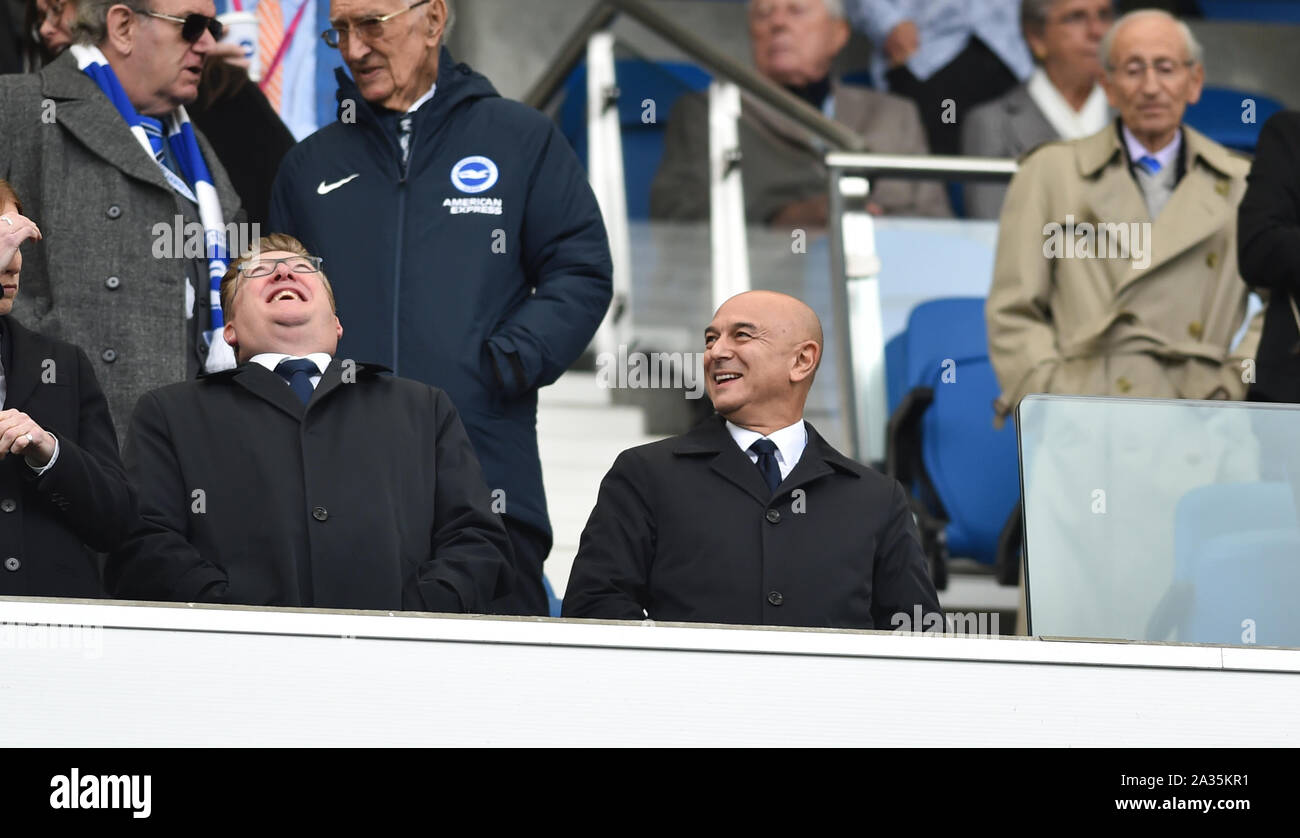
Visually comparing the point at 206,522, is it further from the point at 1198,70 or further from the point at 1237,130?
the point at 1237,130

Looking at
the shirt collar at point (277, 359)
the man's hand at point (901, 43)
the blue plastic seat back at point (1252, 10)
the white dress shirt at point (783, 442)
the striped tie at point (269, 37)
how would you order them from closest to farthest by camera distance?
the shirt collar at point (277, 359)
the white dress shirt at point (783, 442)
the striped tie at point (269, 37)
the man's hand at point (901, 43)
the blue plastic seat back at point (1252, 10)

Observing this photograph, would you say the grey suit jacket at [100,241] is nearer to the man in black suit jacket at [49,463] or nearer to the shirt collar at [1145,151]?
the man in black suit jacket at [49,463]

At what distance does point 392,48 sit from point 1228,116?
4.66 metres

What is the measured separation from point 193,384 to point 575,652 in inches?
34.9

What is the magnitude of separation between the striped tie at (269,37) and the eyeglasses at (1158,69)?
2.03 meters

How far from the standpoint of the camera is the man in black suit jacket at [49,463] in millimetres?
3582

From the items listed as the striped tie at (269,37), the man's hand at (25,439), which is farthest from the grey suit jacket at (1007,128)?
the man's hand at (25,439)

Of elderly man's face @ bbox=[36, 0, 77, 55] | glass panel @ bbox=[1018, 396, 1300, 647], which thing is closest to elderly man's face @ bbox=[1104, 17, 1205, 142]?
glass panel @ bbox=[1018, 396, 1300, 647]

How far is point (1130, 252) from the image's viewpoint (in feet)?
17.3

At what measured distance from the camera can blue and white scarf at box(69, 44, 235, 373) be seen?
439cm

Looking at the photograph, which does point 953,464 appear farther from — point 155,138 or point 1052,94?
point 155,138

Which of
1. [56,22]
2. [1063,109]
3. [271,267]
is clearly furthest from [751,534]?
[1063,109]

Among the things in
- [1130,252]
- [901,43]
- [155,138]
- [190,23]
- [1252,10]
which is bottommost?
[1130,252]

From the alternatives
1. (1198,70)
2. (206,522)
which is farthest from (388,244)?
(1198,70)
